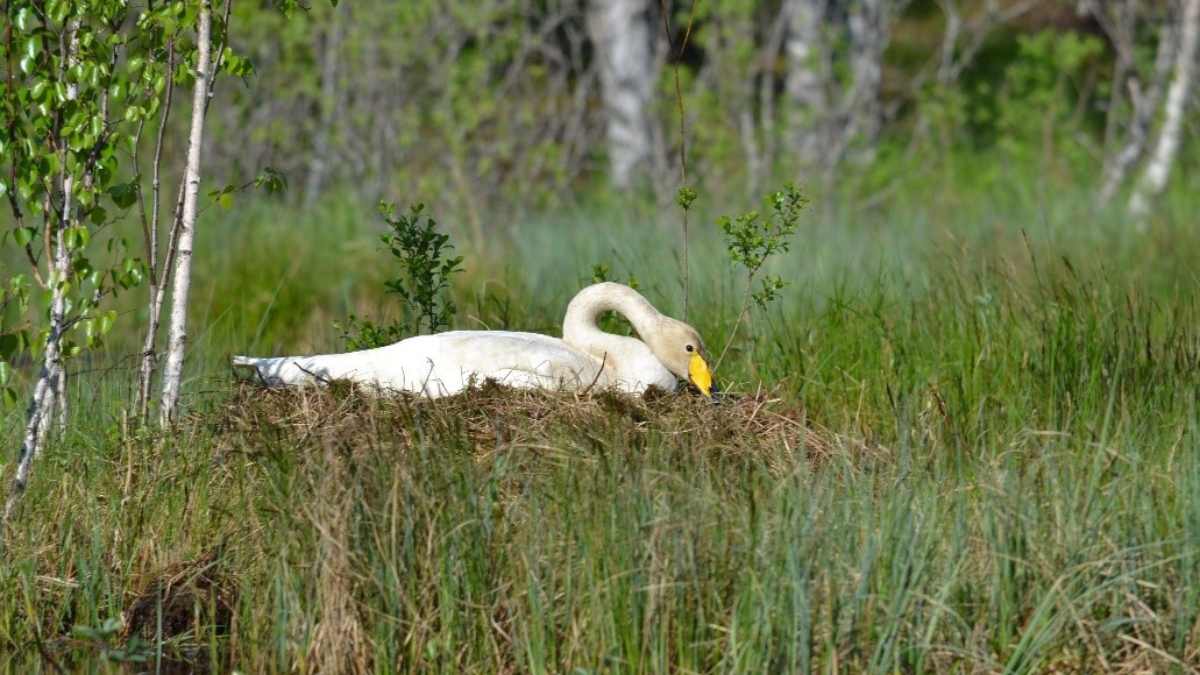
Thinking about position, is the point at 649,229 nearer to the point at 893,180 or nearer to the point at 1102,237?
the point at 1102,237

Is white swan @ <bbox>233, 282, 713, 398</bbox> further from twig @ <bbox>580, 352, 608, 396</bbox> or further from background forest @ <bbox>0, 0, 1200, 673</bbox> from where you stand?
background forest @ <bbox>0, 0, 1200, 673</bbox>

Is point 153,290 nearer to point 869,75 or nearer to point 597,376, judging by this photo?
point 597,376

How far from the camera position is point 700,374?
618cm

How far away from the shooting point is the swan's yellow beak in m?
6.13

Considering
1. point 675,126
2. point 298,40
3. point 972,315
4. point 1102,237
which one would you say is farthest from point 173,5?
point 675,126

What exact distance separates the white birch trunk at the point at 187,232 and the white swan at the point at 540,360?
0.40 m

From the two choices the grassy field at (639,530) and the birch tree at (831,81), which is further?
the birch tree at (831,81)

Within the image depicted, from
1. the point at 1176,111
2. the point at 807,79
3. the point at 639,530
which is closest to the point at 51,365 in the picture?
the point at 639,530

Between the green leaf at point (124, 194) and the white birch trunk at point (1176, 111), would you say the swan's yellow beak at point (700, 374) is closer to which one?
the green leaf at point (124, 194)

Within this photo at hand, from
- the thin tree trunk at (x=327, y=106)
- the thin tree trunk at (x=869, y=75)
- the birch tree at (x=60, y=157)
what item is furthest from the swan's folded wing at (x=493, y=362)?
the thin tree trunk at (x=869, y=75)

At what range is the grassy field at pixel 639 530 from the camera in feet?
14.4

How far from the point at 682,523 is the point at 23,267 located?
6.54 meters

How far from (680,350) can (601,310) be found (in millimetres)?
366

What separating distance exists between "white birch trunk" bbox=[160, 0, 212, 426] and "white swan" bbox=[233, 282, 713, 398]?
40 cm
